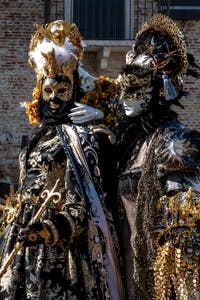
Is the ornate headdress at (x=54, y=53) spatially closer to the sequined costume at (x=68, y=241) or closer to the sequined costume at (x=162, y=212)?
the sequined costume at (x=68, y=241)

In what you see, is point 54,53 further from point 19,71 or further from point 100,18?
point 19,71

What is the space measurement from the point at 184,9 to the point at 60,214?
9.76 metres

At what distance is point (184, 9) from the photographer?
15.2 metres

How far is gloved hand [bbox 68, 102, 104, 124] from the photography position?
20.2 feet

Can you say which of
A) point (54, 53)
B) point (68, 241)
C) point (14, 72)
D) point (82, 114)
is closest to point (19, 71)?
point (14, 72)

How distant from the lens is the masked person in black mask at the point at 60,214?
581 cm

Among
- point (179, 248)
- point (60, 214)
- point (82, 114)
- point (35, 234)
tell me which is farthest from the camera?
point (82, 114)

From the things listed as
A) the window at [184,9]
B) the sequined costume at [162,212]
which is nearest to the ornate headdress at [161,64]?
the sequined costume at [162,212]

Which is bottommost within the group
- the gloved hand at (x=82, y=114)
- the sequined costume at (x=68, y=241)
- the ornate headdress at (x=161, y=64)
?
the sequined costume at (x=68, y=241)

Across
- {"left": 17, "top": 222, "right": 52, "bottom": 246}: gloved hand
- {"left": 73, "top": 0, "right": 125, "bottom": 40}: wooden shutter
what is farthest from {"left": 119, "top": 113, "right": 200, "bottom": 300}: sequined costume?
{"left": 73, "top": 0, "right": 125, "bottom": 40}: wooden shutter

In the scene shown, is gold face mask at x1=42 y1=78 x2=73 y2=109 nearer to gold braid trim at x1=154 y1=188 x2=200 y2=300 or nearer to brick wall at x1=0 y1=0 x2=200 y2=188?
gold braid trim at x1=154 y1=188 x2=200 y2=300

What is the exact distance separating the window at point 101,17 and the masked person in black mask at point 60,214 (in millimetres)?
8619

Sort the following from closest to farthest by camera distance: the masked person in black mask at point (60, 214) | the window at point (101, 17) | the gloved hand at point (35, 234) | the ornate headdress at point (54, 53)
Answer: the gloved hand at point (35, 234), the masked person in black mask at point (60, 214), the ornate headdress at point (54, 53), the window at point (101, 17)

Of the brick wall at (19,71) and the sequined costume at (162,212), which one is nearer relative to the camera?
the sequined costume at (162,212)
